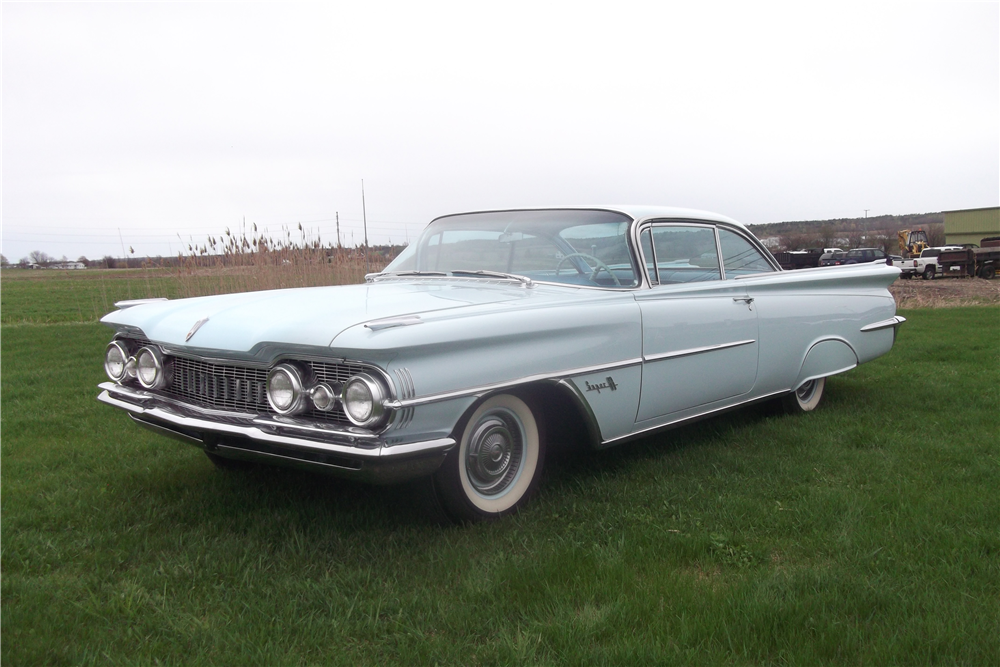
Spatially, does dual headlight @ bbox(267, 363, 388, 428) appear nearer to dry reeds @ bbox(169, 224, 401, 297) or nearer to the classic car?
the classic car

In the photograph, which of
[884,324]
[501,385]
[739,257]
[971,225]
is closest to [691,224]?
[739,257]

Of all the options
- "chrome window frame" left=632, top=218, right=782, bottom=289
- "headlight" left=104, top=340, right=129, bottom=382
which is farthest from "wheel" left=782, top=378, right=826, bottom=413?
"headlight" left=104, top=340, right=129, bottom=382

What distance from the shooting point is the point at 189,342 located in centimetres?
318

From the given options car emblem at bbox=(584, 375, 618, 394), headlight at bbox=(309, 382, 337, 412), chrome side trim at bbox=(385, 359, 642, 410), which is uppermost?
headlight at bbox=(309, 382, 337, 412)

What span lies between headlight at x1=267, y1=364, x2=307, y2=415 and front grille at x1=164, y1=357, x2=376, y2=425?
0.05 meters

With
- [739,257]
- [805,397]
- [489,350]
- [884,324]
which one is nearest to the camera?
[489,350]

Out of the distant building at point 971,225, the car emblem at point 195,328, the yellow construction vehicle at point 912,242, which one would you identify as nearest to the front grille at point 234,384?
the car emblem at point 195,328

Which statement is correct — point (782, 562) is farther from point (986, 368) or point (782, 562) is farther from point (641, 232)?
point (986, 368)

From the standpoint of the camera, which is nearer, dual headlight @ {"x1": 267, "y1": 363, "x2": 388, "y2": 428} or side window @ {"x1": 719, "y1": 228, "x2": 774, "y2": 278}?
dual headlight @ {"x1": 267, "y1": 363, "x2": 388, "y2": 428}

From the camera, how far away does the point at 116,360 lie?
3.65 metres

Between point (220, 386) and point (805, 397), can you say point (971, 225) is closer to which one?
point (805, 397)

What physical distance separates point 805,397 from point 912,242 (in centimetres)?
3844

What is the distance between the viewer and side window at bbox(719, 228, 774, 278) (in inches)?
187

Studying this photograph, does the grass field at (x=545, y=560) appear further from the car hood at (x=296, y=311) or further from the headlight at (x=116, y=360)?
the car hood at (x=296, y=311)
